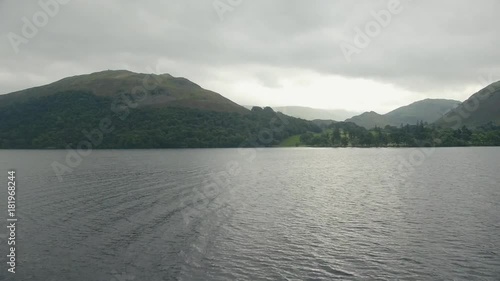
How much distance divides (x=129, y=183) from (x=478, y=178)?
82.0 meters

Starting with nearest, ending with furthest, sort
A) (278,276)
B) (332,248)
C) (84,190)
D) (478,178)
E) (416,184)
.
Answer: (278,276) → (332,248) → (84,190) → (416,184) → (478,178)

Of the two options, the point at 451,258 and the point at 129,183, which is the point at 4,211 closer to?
the point at 129,183

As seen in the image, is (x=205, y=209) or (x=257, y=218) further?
(x=205, y=209)

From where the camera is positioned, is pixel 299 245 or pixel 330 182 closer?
pixel 299 245

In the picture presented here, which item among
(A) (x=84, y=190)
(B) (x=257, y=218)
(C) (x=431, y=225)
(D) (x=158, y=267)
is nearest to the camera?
(D) (x=158, y=267)

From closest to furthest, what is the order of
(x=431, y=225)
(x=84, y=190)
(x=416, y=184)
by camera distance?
1. (x=431, y=225)
2. (x=84, y=190)
3. (x=416, y=184)

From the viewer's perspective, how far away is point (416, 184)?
7362 centimetres

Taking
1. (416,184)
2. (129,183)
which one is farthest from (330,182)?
(129,183)

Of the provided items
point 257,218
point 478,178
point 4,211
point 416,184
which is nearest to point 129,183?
point 4,211

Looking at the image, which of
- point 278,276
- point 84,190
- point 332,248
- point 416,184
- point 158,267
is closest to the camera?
point 278,276

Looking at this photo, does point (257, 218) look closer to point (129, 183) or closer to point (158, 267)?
point (158, 267)

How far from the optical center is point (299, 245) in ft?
107

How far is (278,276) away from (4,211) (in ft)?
137

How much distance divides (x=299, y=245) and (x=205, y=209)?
19.9 m
